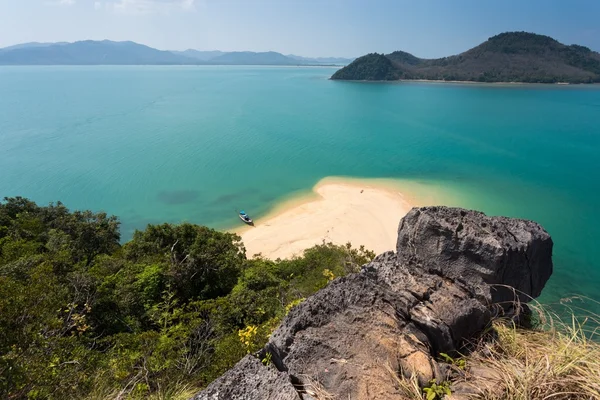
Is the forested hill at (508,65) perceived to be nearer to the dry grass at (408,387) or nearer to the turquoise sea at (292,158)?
the turquoise sea at (292,158)

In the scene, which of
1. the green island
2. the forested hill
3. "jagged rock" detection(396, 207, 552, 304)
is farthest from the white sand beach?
the forested hill

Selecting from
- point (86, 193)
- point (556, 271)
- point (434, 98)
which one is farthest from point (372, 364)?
point (434, 98)

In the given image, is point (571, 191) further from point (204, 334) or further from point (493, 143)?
point (204, 334)

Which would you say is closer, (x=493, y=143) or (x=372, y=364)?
(x=372, y=364)

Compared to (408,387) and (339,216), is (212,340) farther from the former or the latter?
(339,216)

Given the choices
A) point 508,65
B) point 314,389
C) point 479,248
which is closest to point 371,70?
point 508,65

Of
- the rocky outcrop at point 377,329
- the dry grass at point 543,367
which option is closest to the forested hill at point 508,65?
the rocky outcrop at point 377,329
